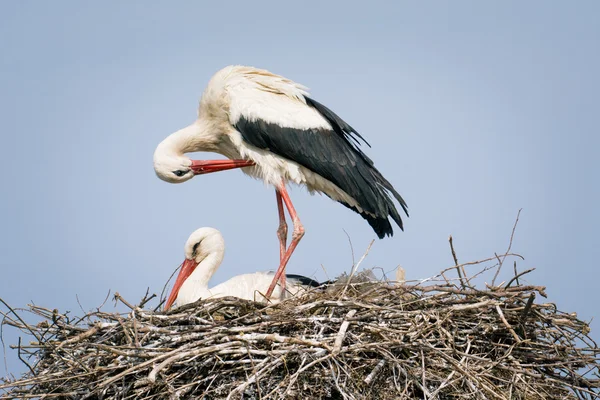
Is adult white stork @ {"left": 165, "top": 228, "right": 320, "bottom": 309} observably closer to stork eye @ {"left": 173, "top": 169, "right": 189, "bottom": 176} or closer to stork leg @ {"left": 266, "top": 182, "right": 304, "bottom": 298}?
stork leg @ {"left": 266, "top": 182, "right": 304, "bottom": 298}

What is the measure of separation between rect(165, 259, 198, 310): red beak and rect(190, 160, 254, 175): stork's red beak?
0.71 m

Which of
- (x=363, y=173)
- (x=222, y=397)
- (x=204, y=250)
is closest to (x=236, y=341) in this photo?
(x=222, y=397)

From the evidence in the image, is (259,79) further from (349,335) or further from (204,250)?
(349,335)

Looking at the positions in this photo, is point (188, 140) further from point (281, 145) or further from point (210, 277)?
point (210, 277)

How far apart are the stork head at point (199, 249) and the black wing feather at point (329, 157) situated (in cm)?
77

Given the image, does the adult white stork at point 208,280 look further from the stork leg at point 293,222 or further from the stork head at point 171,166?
the stork head at point 171,166

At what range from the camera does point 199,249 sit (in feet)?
23.4

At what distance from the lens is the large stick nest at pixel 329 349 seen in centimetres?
530

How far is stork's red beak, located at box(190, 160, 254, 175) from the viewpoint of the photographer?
734 centimetres

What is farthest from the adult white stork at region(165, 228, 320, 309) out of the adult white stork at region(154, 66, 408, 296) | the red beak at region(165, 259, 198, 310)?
the adult white stork at region(154, 66, 408, 296)

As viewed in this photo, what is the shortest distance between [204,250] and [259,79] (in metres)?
1.40

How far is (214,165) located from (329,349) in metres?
2.57

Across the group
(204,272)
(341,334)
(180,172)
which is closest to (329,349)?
(341,334)

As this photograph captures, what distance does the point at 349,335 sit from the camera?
544 centimetres
